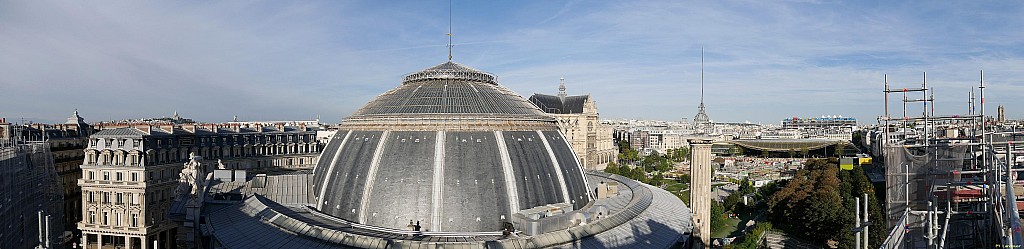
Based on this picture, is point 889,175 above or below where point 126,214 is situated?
above

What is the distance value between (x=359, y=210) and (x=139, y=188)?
25677mm

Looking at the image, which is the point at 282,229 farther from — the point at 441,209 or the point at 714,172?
the point at 714,172

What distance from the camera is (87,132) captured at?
60.3m

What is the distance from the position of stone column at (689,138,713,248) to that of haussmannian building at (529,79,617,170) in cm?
5212

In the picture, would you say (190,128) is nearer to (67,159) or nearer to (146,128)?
(146,128)

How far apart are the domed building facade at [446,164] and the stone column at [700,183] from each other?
348 inches

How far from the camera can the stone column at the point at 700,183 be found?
121 feet

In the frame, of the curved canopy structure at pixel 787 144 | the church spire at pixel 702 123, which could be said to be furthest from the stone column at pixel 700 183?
the curved canopy structure at pixel 787 144

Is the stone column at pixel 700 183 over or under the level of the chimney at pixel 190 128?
under

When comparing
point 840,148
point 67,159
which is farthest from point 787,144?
point 67,159

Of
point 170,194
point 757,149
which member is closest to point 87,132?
point 170,194

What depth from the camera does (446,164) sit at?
28156mm

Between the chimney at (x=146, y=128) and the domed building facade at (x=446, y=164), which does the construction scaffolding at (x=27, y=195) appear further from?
the domed building facade at (x=446, y=164)

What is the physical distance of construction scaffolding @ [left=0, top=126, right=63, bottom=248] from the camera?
108ft
